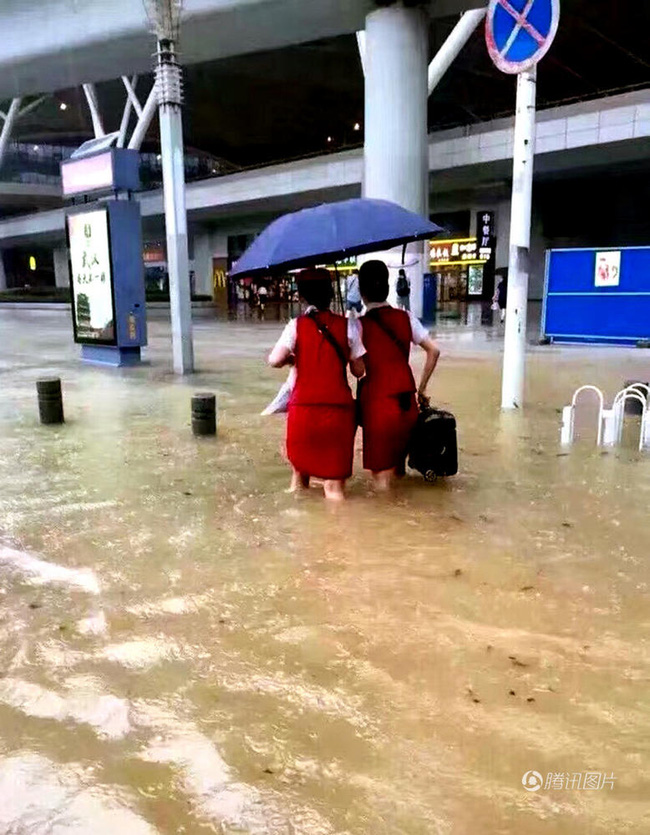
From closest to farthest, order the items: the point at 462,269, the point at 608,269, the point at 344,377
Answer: the point at 344,377, the point at 608,269, the point at 462,269

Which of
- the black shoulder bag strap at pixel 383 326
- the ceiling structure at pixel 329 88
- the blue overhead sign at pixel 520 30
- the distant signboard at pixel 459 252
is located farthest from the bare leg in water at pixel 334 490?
the distant signboard at pixel 459 252

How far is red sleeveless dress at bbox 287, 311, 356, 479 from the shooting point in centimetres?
470

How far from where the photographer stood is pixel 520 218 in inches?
294

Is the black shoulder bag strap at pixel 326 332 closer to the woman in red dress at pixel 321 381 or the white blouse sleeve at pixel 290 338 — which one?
the woman in red dress at pixel 321 381

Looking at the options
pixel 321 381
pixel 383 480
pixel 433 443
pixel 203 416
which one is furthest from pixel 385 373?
pixel 203 416

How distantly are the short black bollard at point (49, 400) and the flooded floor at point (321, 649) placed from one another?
5.15ft

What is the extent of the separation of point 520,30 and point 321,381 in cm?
445

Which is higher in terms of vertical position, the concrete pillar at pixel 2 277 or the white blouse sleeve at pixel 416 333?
the concrete pillar at pixel 2 277

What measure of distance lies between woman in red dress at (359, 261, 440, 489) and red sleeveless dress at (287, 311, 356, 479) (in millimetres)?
170

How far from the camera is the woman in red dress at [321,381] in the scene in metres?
4.68

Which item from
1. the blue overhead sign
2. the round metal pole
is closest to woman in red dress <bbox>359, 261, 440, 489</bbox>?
the blue overhead sign

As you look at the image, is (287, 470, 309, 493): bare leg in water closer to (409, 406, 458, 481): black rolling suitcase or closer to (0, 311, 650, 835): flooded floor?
(0, 311, 650, 835): flooded floor

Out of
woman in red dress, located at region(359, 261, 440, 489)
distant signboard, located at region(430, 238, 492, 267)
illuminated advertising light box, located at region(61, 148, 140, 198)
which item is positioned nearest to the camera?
woman in red dress, located at region(359, 261, 440, 489)

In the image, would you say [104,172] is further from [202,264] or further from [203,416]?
[202,264]
